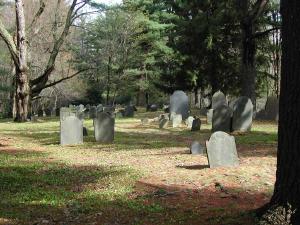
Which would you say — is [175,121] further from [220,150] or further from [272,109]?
[220,150]

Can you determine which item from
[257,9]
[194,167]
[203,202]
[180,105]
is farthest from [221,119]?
[203,202]

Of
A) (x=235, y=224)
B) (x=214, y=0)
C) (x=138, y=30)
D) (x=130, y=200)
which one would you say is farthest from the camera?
(x=138, y=30)

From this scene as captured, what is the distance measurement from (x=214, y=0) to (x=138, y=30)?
1426 cm

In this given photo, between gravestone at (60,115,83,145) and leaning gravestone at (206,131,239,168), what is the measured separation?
6.53m

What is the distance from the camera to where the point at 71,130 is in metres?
16.1

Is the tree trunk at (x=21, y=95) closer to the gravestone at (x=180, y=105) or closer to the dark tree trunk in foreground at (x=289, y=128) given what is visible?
the gravestone at (x=180, y=105)

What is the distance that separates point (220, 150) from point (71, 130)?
22.6ft

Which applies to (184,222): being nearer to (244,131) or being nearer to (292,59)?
(292,59)

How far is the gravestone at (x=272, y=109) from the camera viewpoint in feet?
85.8

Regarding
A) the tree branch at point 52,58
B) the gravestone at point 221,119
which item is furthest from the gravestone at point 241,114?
the tree branch at point 52,58

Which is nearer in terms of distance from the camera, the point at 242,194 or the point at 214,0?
the point at 242,194

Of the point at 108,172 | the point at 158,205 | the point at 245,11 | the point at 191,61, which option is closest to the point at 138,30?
the point at 191,61

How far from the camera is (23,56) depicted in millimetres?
29688

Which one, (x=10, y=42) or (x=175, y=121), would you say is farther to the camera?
(x=10, y=42)
